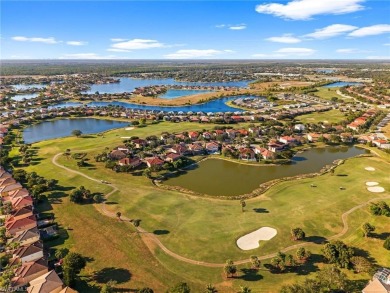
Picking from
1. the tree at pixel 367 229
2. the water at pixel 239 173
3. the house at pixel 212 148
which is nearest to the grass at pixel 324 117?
the water at pixel 239 173

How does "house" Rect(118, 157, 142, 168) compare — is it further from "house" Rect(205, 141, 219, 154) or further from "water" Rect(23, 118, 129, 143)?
"water" Rect(23, 118, 129, 143)

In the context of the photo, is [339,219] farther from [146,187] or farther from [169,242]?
[146,187]

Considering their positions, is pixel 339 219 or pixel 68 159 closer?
pixel 339 219

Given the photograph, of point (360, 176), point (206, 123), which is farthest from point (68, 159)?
point (360, 176)

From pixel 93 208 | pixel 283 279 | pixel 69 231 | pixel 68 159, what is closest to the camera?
pixel 283 279

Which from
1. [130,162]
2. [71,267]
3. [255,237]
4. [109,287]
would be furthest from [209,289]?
[130,162]

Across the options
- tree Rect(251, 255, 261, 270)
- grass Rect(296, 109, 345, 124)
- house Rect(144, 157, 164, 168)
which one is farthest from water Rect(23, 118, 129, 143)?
tree Rect(251, 255, 261, 270)

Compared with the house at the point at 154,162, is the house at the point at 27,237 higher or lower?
lower

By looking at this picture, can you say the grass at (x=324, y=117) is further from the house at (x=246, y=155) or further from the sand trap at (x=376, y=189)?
the sand trap at (x=376, y=189)
